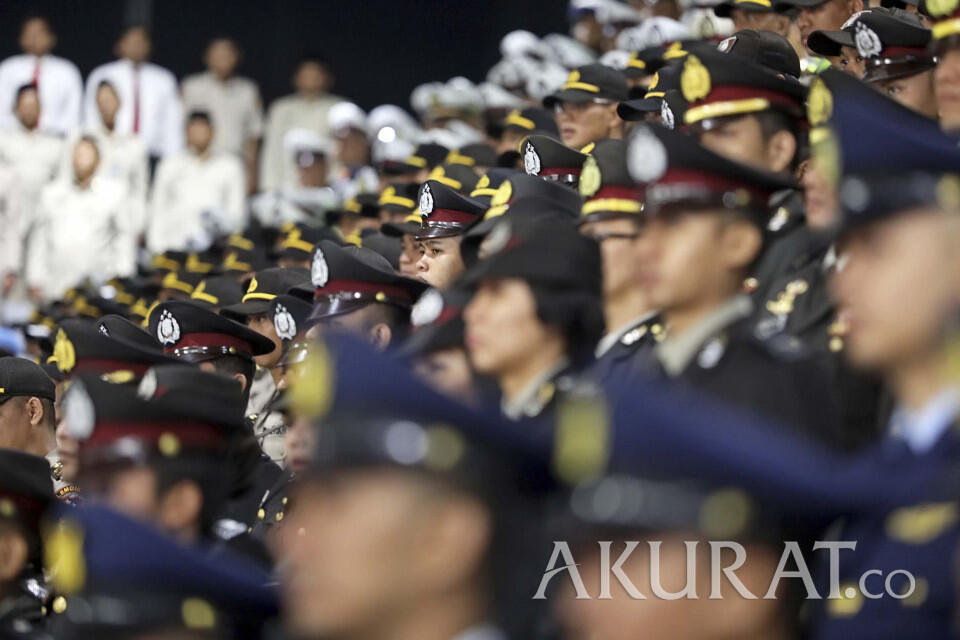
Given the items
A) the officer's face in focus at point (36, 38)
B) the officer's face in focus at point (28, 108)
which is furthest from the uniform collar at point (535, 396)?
the officer's face in focus at point (36, 38)

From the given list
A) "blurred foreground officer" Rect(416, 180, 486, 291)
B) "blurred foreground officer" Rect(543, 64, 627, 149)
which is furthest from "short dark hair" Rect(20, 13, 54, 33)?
"blurred foreground officer" Rect(416, 180, 486, 291)

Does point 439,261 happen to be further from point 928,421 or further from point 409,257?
point 928,421

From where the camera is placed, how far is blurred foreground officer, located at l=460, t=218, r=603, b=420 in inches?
113

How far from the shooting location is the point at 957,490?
208cm

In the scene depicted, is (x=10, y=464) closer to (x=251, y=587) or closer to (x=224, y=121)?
(x=251, y=587)

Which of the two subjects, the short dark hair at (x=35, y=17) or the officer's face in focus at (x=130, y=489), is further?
the short dark hair at (x=35, y=17)

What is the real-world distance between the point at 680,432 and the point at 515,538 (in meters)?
0.27

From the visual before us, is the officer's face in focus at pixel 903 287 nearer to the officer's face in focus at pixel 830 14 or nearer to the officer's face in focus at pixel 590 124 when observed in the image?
the officer's face in focus at pixel 830 14

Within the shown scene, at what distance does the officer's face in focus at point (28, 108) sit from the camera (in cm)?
1132

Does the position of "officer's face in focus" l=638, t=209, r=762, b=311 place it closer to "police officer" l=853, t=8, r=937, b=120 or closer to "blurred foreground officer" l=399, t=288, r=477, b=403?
"blurred foreground officer" l=399, t=288, r=477, b=403

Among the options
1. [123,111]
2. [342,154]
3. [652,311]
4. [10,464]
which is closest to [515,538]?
[652,311]

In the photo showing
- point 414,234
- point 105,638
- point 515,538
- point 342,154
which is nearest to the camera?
point 515,538

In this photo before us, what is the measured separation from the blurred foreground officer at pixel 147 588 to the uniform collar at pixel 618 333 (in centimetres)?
95

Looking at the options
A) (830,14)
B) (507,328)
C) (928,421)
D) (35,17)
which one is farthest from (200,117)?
(928,421)
